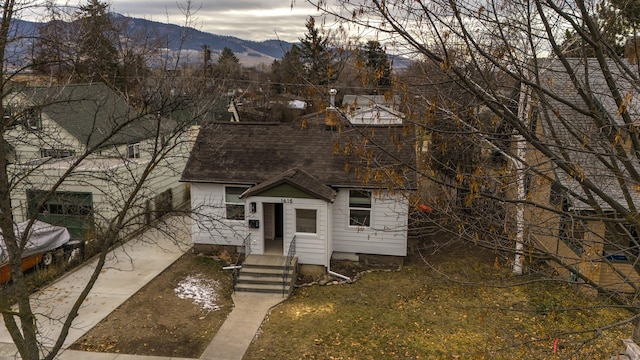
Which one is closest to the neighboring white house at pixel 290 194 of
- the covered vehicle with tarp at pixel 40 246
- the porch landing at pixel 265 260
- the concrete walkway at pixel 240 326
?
the porch landing at pixel 265 260

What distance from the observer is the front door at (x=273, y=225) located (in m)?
16.0

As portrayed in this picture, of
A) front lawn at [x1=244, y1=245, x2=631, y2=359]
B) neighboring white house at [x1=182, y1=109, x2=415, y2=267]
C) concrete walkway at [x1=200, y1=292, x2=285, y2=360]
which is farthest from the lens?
neighboring white house at [x1=182, y1=109, x2=415, y2=267]

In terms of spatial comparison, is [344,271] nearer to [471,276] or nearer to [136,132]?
[471,276]

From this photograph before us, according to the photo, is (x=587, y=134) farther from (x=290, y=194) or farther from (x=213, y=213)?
(x=213, y=213)

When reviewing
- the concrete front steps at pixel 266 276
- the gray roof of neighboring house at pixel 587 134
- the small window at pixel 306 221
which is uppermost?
the gray roof of neighboring house at pixel 587 134

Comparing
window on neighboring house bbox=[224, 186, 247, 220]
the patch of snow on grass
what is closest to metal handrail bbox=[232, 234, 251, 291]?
the patch of snow on grass

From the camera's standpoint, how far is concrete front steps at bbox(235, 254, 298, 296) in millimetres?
13242

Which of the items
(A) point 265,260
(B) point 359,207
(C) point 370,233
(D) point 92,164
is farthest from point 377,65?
(D) point 92,164

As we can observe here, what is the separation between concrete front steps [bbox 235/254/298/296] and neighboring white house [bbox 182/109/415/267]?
2.13ft

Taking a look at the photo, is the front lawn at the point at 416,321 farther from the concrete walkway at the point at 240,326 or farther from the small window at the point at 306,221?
the small window at the point at 306,221

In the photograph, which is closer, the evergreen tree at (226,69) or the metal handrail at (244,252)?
the metal handrail at (244,252)

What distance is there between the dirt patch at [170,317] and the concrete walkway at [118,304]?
9.2 inches

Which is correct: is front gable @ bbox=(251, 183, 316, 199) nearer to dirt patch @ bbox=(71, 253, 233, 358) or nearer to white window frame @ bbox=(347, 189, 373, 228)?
white window frame @ bbox=(347, 189, 373, 228)

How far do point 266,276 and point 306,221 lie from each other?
7.47ft
